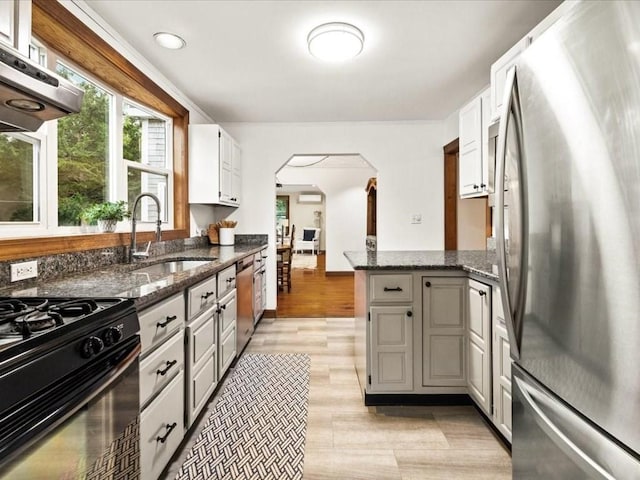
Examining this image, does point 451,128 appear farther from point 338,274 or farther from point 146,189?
point 338,274

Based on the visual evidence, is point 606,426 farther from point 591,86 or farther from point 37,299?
point 37,299

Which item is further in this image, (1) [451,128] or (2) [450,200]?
(2) [450,200]

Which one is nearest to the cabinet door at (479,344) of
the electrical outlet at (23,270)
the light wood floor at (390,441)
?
the light wood floor at (390,441)

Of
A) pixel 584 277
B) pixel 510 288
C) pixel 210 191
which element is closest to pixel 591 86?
pixel 584 277

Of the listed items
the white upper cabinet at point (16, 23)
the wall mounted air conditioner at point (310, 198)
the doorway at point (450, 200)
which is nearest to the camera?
the white upper cabinet at point (16, 23)

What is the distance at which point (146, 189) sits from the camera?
3160mm

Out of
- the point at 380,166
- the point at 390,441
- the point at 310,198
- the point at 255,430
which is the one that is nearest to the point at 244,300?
the point at 255,430

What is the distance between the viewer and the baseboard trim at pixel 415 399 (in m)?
2.22

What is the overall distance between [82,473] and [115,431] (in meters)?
0.17

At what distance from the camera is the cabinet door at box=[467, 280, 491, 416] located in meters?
1.89

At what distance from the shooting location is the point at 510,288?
1.05 m

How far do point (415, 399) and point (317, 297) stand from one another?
11.1 feet

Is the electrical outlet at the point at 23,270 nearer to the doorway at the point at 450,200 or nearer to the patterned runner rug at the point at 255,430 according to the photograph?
the patterned runner rug at the point at 255,430

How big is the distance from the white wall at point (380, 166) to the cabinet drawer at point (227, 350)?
5.40 feet
